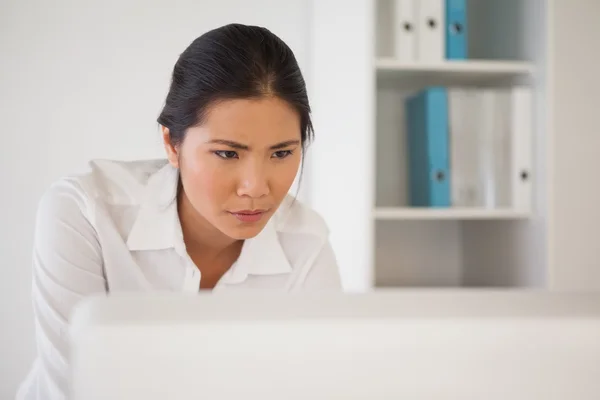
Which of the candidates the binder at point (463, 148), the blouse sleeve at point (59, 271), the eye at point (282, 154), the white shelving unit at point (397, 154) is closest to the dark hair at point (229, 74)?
the eye at point (282, 154)

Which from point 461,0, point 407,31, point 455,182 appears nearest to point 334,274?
point 455,182

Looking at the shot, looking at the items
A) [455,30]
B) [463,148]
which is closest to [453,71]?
[455,30]

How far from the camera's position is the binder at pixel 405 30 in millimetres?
1990

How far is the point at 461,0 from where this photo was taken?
205cm

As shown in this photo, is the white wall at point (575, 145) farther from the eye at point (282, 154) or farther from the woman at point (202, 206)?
the eye at point (282, 154)

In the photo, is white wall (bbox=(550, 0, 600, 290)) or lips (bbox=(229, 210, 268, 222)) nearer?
lips (bbox=(229, 210, 268, 222))

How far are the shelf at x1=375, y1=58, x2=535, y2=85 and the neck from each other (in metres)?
0.79

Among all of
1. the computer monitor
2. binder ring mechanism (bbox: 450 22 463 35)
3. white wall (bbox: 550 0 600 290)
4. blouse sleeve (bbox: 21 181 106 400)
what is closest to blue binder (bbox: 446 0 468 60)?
binder ring mechanism (bbox: 450 22 463 35)

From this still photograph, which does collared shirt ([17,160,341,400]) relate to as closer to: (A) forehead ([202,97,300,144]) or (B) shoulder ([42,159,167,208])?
(B) shoulder ([42,159,167,208])

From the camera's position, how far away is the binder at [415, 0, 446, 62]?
2010mm

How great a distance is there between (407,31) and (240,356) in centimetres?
187

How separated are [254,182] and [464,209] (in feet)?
3.11

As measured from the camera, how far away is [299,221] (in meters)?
1.46

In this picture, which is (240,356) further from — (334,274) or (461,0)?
(461,0)
